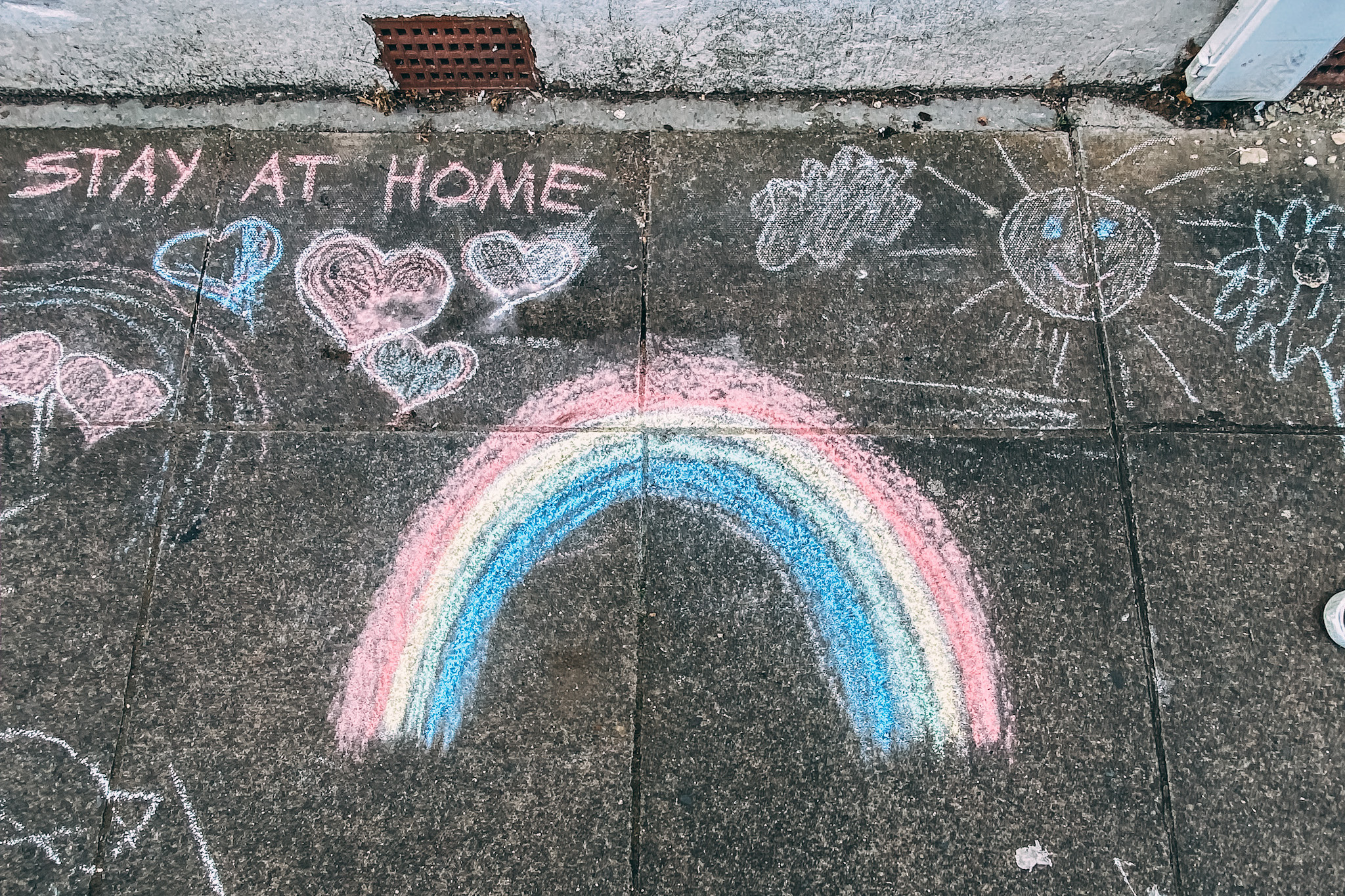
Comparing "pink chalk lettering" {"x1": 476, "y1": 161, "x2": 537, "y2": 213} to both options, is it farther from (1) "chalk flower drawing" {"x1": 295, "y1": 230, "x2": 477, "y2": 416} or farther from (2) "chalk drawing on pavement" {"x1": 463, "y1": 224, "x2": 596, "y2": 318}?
(1) "chalk flower drawing" {"x1": 295, "y1": 230, "x2": 477, "y2": 416}

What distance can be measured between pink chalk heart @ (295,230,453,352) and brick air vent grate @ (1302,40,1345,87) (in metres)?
3.67

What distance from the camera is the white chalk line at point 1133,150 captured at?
10.2ft

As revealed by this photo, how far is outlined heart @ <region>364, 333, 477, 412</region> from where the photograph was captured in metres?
2.83

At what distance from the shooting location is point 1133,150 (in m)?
3.12

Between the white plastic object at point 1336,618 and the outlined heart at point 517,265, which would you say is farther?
the outlined heart at point 517,265

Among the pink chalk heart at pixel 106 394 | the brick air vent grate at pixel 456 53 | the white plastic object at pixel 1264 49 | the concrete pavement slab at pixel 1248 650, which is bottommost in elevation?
the concrete pavement slab at pixel 1248 650

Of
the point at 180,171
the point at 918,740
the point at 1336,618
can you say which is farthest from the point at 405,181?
the point at 1336,618

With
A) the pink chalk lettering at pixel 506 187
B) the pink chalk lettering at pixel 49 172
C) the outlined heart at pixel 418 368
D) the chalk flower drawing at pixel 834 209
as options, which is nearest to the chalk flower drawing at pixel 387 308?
the outlined heart at pixel 418 368

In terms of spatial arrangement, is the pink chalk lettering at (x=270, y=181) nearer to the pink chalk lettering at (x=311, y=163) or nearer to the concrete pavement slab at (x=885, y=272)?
the pink chalk lettering at (x=311, y=163)

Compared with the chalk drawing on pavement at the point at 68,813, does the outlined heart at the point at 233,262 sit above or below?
above

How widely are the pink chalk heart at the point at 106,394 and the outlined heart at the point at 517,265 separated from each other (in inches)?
49.4

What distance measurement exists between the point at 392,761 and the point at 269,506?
1016mm

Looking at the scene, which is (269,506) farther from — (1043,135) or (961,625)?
(1043,135)

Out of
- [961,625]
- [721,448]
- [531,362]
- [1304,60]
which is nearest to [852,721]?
[961,625]
